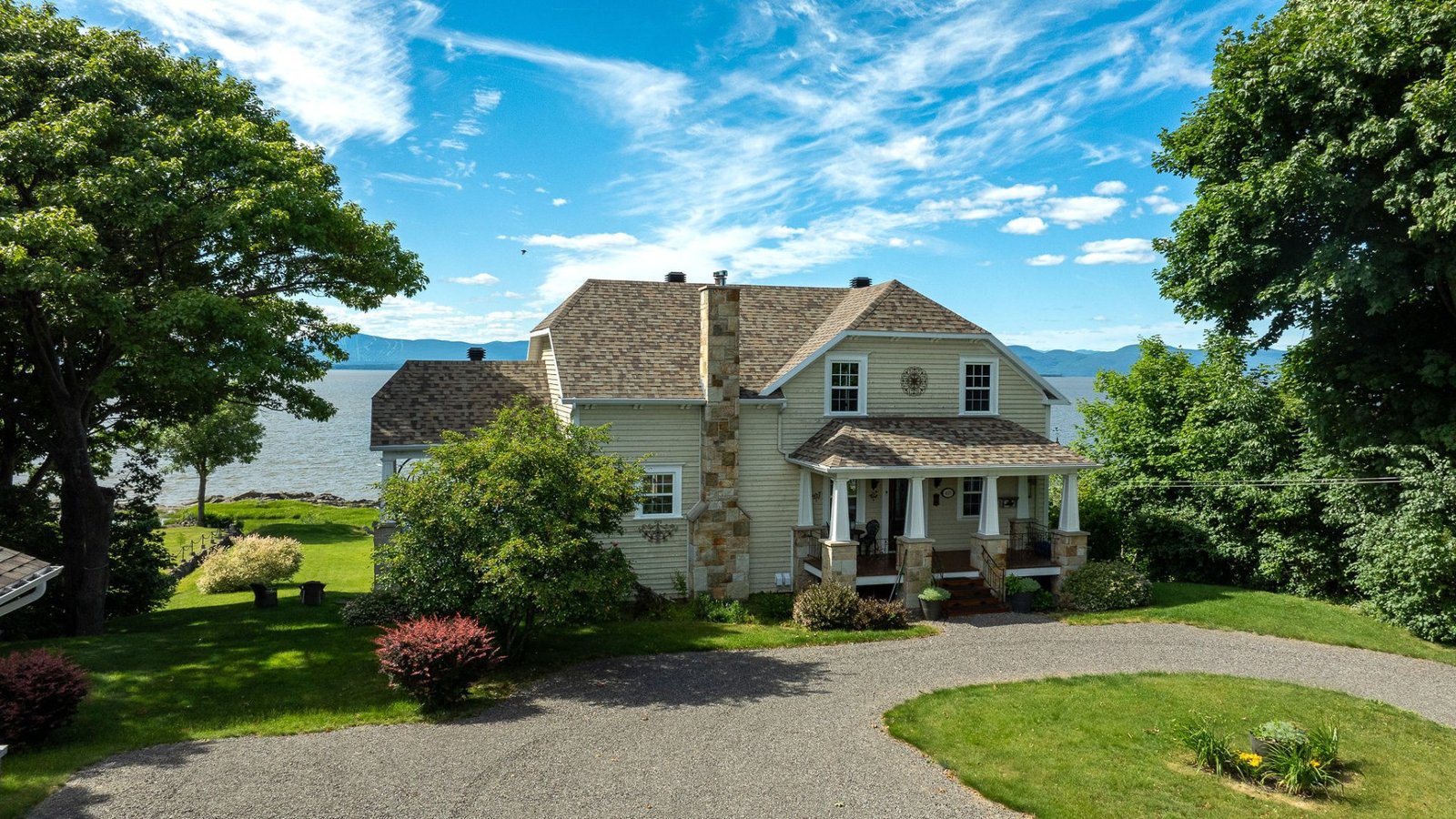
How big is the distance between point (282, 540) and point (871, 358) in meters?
20.4

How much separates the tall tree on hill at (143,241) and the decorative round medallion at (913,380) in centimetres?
1388

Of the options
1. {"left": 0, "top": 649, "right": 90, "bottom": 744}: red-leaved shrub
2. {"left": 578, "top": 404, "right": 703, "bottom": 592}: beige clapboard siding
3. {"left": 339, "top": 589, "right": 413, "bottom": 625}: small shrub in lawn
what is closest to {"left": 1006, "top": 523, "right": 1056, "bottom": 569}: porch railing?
{"left": 578, "top": 404, "right": 703, "bottom": 592}: beige clapboard siding

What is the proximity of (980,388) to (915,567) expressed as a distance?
655 cm

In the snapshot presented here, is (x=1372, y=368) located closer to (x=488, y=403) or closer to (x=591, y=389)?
(x=591, y=389)

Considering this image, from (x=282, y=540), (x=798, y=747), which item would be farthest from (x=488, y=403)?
(x=798, y=747)

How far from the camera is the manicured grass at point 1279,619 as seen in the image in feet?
60.6

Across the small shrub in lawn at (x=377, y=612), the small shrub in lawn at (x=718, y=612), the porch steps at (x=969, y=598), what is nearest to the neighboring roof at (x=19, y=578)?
the small shrub in lawn at (x=377, y=612)

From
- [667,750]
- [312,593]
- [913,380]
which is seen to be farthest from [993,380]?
[312,593]

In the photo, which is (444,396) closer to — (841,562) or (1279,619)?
(841,562)

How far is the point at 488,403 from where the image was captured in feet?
73.2

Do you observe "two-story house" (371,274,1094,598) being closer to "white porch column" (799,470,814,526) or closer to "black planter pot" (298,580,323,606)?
"white porch column" (799,470,814,526)

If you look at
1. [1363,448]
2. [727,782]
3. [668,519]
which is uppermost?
[1363,448]

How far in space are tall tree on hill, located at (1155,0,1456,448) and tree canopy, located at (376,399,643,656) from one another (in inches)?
688

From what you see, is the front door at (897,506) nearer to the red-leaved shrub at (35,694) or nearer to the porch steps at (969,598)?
the porch steps at (969,598)
